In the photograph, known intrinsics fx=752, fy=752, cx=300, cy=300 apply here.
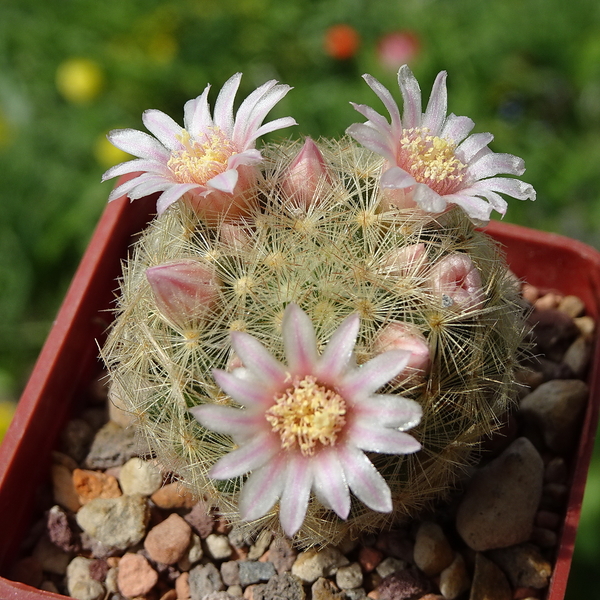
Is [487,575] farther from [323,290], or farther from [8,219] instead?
[8,219]

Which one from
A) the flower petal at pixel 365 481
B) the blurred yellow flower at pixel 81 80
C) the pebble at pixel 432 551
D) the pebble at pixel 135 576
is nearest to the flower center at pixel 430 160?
the flower petal at pixel 365 481

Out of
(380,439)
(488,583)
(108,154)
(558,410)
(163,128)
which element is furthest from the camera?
(108,154)

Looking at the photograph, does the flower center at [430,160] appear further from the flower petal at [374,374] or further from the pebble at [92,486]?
the pebble at [92,486]

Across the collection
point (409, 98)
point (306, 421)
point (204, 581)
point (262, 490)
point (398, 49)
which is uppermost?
point (398, 49)

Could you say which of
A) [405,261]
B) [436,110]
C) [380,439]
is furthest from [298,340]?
[436,110]

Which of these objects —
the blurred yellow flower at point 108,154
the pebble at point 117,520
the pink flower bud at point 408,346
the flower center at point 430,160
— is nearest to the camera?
the pink flower bud at point 408,346

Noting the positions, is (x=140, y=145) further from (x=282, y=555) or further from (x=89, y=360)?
(x=282, y=555)

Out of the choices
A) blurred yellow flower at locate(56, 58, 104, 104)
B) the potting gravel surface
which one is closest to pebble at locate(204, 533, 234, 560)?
the potting gravel surface
